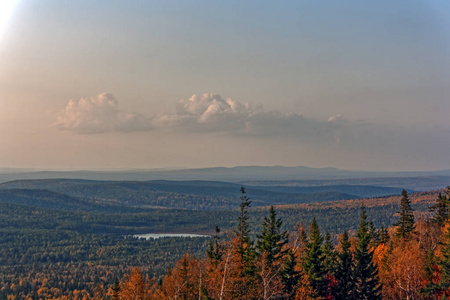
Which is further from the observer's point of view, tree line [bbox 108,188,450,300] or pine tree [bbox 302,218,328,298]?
pine tree [bbox 302,218,328,298]

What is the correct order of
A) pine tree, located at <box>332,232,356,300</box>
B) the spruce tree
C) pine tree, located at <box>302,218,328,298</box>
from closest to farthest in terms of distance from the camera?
the spruce tree < pine tree, located at <box>302,218,328,298</box> < pine tree, located at <box>332,232,356,300</box>

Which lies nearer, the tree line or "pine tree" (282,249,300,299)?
the tree line

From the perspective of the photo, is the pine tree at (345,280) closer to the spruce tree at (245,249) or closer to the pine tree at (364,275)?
the pine tree at (364,275)

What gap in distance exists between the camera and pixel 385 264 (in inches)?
3337

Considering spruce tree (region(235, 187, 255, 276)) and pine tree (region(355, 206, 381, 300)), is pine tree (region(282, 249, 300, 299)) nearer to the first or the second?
spruce tree (region(235, 187, 255, 276))

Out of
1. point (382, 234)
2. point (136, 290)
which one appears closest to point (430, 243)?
point (382, 234)

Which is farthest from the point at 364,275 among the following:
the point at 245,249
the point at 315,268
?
Answer: the point at 245,249

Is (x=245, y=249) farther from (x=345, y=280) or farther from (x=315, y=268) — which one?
(x=345, y=280)

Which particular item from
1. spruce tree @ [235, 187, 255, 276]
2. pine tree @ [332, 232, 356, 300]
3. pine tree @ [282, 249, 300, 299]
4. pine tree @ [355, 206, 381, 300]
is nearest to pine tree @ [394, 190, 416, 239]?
pine tree @ [355, 206, 381, 300]

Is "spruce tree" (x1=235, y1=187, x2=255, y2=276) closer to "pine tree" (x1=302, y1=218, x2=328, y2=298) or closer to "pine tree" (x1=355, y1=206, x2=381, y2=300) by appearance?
"pine tree" (x1=302, y1=218, x2=328, y2=298)

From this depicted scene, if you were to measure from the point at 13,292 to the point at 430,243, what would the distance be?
546ft

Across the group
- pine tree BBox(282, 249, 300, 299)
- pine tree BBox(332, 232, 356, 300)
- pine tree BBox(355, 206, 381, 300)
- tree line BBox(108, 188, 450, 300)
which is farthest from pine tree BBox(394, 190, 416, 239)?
pine tree BBox(282, 249, 300, 299)

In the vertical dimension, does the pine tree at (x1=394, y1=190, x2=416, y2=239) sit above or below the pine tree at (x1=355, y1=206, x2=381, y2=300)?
above

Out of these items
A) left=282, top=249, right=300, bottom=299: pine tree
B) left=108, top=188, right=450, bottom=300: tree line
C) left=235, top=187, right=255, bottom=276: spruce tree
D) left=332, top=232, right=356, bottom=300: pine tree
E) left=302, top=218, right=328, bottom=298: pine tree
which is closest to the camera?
left=108, top=188, right=450, bottom=300: tree line
